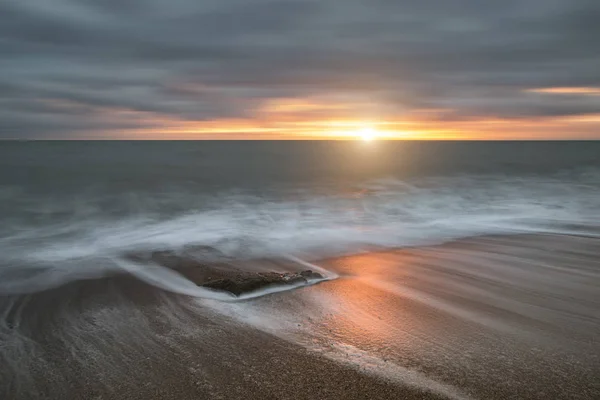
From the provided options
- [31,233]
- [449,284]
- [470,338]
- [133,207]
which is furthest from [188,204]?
[470,338]

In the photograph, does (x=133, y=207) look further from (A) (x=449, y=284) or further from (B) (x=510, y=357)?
(B) (x=510, y=357)

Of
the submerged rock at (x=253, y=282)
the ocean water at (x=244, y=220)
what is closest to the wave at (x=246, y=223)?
the ocean water at (x=244, y=220)

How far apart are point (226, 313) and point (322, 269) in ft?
7.54

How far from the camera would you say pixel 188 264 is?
7133 mm

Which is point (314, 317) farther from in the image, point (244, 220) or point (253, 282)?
point (244, 220)

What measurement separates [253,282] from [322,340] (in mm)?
1677

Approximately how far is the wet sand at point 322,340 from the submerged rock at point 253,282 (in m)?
0.25

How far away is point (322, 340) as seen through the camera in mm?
4113

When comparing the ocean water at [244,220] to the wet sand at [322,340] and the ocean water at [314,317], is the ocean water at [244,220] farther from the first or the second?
the wet sand at [322,340]

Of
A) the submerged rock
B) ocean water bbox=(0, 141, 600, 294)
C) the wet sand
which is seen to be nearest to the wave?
ocean water bbox=(0, 141, 600, 294)

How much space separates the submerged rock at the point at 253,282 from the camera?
5465mm

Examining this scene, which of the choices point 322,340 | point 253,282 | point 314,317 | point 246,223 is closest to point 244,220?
point 246,223

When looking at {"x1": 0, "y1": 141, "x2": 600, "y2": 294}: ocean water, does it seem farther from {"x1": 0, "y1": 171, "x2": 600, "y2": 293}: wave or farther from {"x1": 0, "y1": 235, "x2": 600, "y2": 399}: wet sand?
{"x1": 0, "y1": 235, "x2": 600, "y2": 399}: wet sand

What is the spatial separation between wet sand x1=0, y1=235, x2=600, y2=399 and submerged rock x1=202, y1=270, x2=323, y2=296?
250 millimetres
